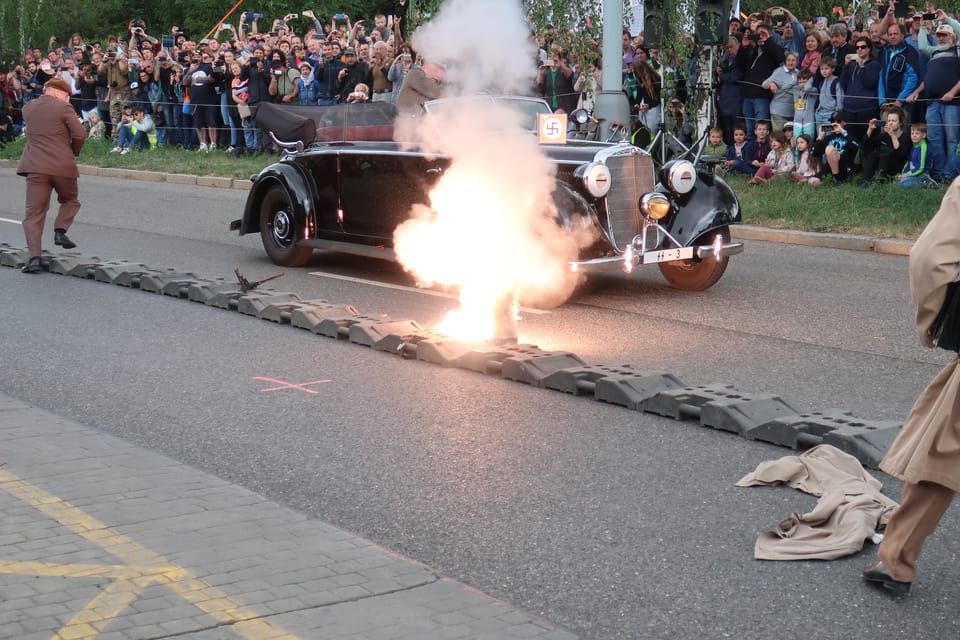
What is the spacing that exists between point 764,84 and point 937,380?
14.0 m

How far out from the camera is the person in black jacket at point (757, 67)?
18.0 m

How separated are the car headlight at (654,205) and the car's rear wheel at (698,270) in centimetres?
42

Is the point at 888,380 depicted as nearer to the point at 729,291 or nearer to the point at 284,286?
the point at 729,291

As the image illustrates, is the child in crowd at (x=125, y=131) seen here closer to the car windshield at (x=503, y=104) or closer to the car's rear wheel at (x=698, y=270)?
the car windshield at (x=503, y=104)

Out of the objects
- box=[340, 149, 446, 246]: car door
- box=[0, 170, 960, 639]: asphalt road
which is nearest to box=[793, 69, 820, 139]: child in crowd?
box=[0, 170, 960, 639]: asphalt road

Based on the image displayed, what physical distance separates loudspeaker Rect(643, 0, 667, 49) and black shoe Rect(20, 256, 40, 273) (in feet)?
32.5

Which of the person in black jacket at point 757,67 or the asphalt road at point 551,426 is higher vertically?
the person in black jacket at point 757,67

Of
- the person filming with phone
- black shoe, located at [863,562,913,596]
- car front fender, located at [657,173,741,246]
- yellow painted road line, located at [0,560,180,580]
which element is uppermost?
the person filming with phone

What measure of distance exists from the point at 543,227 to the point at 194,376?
10.4 feet

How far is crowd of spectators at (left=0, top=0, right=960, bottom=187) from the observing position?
15.9 metres

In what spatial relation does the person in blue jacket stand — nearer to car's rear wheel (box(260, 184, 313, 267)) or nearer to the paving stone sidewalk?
car's rear wheel (box(260, 184, 313, 267))

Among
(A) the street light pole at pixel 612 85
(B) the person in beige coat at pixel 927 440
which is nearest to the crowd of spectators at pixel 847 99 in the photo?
(A) the street light pole at pixel 612 85

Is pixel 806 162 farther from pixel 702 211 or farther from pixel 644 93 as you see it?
pixel 702 211

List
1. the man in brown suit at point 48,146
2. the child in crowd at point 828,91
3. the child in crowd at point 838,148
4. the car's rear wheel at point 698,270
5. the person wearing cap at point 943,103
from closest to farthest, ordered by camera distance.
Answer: the car's rear wheel at point 698,270 → the man in brown suit at point 48,146 → the person wearing cap at point 943,103 → the child in crowd at point 838,148 → the child in crowd at point 828,91
